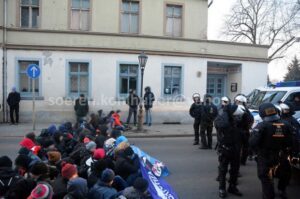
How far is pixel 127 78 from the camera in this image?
18.2 m

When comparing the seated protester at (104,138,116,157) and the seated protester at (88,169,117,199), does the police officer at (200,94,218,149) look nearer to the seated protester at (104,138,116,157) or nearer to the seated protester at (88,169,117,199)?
the seated protester at (104,138,116,157)

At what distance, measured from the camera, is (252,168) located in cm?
845

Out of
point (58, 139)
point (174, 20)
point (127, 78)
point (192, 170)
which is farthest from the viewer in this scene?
point (174, 20)

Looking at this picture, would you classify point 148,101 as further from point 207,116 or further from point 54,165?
point 54,165

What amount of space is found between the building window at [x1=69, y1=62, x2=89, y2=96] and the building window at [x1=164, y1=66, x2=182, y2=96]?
14.7 feet

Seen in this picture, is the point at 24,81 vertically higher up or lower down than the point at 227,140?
higher up

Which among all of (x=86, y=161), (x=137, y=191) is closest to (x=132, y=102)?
(x=86, y=161)

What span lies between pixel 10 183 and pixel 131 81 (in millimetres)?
14222

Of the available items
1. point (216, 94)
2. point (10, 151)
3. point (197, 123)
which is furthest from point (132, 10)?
point (10, 151)

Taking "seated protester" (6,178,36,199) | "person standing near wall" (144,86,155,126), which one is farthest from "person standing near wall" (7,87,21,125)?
"seated protester" (6,178,36,199)

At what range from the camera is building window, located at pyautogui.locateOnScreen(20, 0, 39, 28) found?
57.2 feet

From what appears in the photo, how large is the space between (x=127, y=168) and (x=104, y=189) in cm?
95

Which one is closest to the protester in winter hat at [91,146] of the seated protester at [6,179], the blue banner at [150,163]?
the blue banner at [150,163]

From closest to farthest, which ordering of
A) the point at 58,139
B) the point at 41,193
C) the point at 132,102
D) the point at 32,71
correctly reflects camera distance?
1. the point at 41,193
2. the point at 58,139
3. the point at 32,71
4. the point at 132,102
